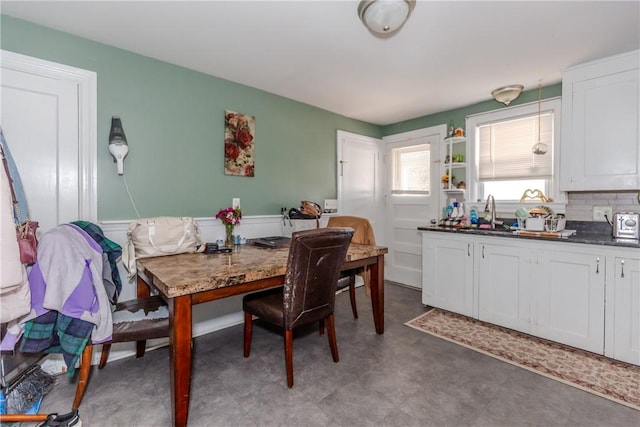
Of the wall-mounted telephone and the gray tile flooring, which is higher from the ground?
the wall-mounted telephone

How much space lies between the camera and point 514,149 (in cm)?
326

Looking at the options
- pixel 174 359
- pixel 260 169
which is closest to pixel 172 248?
pixel 174 359

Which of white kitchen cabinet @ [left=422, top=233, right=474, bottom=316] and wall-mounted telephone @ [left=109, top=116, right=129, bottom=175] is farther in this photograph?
white kitchen cabinet @ [left=422, top=233, right=474, bottom=316]

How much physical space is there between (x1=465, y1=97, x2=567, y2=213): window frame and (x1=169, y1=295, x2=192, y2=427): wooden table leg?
333 cm

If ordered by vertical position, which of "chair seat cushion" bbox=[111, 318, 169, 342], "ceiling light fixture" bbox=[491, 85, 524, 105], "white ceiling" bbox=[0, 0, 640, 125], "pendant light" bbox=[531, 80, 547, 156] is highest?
"white ceiling" bbox=[0, 0, 640, 125]

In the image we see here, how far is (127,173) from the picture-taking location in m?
2.30

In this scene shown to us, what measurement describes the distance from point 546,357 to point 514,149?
83.9 inches

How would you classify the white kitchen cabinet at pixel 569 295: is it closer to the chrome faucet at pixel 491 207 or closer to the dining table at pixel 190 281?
the chrome faucet at pixel 491 207

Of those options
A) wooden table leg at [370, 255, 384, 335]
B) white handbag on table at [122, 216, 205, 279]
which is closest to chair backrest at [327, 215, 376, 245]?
wooden table leg at [370, 255, 384, 335]

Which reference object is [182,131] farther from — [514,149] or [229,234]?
[514,149]

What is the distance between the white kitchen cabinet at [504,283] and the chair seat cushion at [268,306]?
1.96 metres

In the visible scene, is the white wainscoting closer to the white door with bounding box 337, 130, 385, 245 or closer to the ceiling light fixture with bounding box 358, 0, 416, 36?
the white door with bounding box 337, 130, 385, 245

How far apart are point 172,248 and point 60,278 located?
0.74m

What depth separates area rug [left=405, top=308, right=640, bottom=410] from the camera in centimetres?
188
